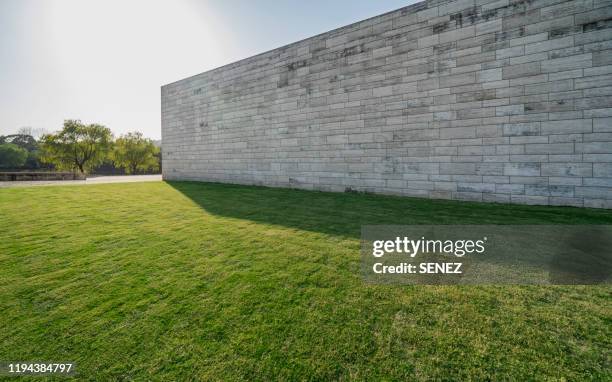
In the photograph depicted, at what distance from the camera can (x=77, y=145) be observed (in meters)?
40.0

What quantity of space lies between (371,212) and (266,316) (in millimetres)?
4777

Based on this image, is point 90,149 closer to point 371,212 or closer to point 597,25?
point 371,212

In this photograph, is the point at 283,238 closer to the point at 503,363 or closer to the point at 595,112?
A: the point at 503,363

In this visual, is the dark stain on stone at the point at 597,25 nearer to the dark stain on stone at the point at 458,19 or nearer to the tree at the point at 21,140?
the dark stain on stone at the point at 458,19

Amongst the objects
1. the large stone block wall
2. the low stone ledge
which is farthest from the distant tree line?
the large stone block wall

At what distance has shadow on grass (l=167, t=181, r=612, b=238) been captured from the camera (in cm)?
591

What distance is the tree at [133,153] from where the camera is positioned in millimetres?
46750

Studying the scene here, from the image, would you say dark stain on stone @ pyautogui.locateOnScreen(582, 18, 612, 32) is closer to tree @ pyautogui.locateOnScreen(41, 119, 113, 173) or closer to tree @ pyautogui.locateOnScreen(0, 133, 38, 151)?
tree @ pyautogui.locateOnScreen(41, 119, 113, 173)

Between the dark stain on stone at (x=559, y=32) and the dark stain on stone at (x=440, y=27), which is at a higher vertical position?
the dark stain on stone at (x=440, y=27)

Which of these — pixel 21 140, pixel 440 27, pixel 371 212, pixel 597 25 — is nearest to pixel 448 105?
pixel 440 27

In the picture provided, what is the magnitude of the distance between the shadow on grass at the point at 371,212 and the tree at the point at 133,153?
46.0 m

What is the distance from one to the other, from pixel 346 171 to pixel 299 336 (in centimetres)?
850

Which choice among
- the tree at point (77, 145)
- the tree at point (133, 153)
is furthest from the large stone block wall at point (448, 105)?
the tree at point (133, 153)

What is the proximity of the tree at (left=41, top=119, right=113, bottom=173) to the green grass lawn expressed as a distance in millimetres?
44668
